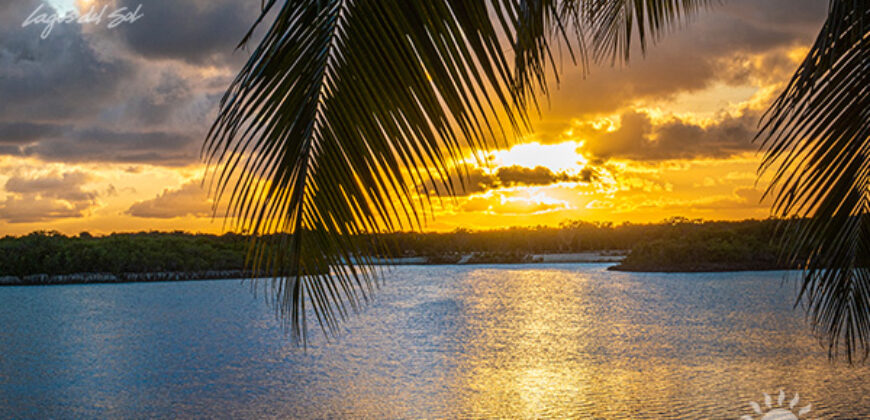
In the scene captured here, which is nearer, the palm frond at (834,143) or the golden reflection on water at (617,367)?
the palm frond at (834,143)

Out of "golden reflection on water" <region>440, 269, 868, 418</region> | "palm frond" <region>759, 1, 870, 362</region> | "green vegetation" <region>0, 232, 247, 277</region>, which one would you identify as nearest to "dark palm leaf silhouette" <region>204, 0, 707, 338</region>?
"palm frond" <region>759, 1, 870, 362</region>

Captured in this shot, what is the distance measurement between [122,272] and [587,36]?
109786 mm

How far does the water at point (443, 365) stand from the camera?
16.8m

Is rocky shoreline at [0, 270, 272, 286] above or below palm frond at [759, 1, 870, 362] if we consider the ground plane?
below

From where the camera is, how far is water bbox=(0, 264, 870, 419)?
16781mm

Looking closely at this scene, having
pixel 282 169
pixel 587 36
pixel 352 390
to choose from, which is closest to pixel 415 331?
pixel 352 390

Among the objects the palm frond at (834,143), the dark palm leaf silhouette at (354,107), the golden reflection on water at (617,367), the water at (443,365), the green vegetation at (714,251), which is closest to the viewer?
the dark palm leaf silhouette at (354,107)

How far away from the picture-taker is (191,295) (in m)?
75.9

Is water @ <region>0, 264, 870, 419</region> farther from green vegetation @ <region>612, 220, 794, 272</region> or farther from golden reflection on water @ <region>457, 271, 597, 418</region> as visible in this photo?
green vegetation @ <region>612, 220, 794, 272</region>

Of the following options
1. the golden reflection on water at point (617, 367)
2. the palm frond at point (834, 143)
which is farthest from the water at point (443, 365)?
the palm frond at point (834, 143)

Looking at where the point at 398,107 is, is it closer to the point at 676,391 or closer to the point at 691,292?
the point at 676,391

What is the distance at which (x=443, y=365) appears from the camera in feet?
80.1

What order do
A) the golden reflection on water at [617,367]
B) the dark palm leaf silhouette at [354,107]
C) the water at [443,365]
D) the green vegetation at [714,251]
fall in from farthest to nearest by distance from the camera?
1. the green vegetation at [714,251]
2. the water at [443,365]
3. the golden reflection on water at [617,367]
4. the dark palm leaf silhouette at [354,107]

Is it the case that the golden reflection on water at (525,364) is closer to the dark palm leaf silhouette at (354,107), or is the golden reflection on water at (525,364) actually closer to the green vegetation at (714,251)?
the dark palm leaf silhouette at (354,107)
